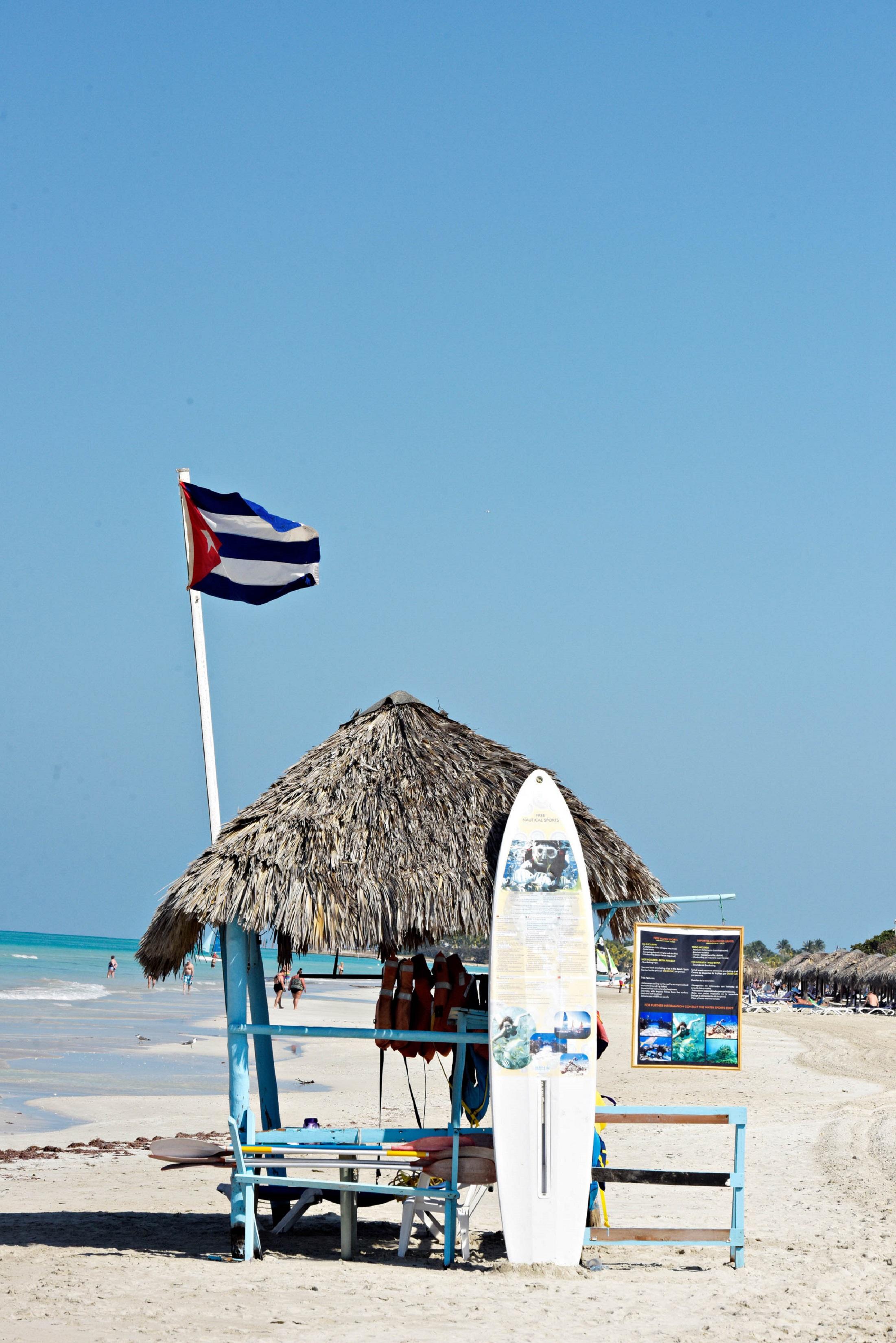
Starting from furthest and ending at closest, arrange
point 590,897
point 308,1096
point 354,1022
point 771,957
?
point 771,957
point 354,1022
point 308,1096
point 590,897

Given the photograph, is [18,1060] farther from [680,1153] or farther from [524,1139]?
[524,1139]

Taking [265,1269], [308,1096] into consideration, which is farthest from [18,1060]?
[265,1269]

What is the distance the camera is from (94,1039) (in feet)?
80.4

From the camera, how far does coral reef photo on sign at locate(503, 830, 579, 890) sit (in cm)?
745

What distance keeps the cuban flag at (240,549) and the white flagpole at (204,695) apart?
0.16ft

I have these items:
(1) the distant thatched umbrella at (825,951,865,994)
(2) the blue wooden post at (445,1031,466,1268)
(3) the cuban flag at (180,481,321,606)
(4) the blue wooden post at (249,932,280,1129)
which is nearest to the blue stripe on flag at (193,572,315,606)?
(3) the cuban flag at (180,481,321,606)

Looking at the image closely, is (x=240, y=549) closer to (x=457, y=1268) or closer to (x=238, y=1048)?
(x=238, y=1048)

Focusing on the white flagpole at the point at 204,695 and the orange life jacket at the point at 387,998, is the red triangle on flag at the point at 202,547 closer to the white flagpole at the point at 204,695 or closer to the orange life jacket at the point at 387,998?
the white flagpole at the point at 204,695

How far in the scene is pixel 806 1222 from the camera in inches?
353

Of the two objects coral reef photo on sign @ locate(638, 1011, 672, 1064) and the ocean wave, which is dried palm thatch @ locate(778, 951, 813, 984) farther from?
coral reef photo on sign @ locate(638, 1011, 672, 1064)

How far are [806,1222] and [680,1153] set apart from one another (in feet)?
10.2

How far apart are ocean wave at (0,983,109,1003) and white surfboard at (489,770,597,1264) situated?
31.6 m

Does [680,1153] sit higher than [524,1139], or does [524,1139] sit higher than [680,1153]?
[524,1139]

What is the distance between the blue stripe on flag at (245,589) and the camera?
370 inches
